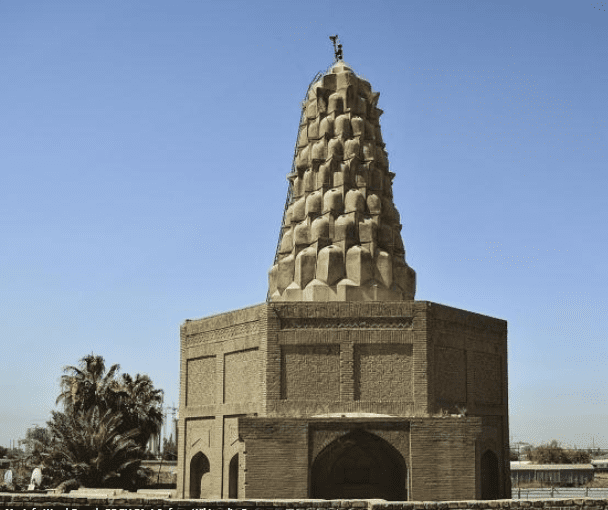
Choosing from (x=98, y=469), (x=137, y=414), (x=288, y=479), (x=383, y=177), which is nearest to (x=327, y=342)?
(x=288, y=479)

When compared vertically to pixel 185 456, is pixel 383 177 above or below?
above

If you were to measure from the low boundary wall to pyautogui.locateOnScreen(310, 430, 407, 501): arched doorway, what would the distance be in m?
4.63

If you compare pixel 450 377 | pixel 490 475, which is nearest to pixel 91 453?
pixel 450 377

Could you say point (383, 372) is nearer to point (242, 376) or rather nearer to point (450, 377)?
point (450, 377)

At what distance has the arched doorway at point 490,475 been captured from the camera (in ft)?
74.4

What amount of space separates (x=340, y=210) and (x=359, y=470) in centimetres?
756

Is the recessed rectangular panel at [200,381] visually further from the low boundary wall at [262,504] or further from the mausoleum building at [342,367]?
the low boundary wall at [262,504]

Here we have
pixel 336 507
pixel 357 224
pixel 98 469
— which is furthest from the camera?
pixel 98 469

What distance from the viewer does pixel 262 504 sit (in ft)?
48.4

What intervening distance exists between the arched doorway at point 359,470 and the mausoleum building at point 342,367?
0.03 metres

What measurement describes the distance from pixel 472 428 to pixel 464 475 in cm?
113

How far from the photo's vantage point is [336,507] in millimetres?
A: 14555

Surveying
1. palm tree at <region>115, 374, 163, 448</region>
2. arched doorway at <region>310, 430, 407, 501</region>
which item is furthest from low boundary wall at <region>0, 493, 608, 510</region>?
palm tree at <region>115, 374, 163, 448</region>

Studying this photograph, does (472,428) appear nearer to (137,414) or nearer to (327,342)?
(327,342)
